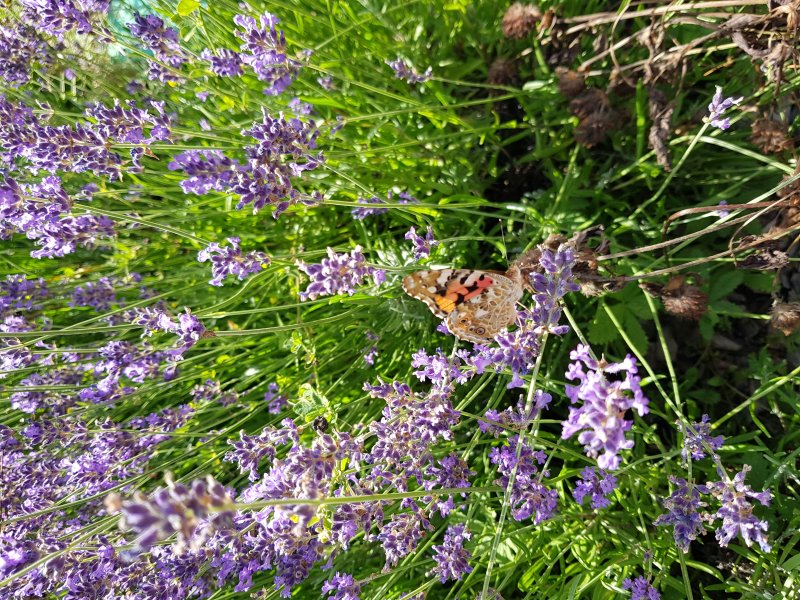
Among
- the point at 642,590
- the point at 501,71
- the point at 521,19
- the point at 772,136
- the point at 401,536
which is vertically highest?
the point at 521,19

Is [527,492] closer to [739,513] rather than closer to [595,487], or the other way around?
[595,487]

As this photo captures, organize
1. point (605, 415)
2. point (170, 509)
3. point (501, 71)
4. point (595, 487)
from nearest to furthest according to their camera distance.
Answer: point (170, 509) < point (605, 415) < point (595, 487) < point (501, 71)

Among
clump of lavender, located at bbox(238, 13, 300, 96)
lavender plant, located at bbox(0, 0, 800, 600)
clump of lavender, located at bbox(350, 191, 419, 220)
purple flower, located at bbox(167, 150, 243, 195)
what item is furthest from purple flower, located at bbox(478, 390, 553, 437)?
clump of lavender, located at bbox(238, 13, 300, 96)

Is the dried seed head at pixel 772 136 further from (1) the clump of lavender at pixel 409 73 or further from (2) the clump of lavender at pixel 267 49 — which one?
(2) the clump of lavender at pixel 267 49

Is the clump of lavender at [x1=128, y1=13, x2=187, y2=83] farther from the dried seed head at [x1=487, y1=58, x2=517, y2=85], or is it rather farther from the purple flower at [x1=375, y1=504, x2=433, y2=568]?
the purple flower at [x1=375, y1=504, x2=433, y2=568]

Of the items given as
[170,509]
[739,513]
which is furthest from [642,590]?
[170,509]

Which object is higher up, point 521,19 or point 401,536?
point 521,19
